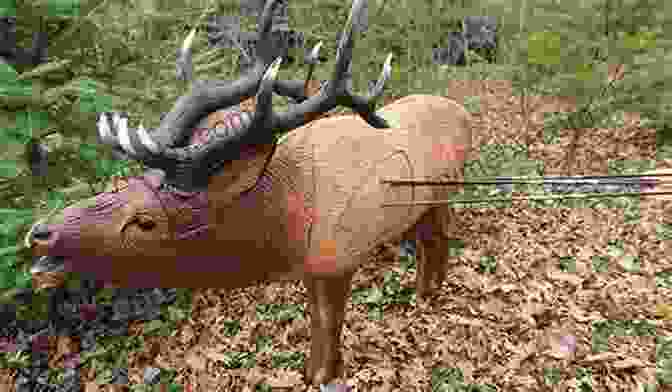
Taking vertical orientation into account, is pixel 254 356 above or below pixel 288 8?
below

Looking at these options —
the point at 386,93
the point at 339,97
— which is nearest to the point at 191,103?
the point at 339,97

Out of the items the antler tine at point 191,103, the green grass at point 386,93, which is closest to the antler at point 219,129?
the antler tine at point 191,103

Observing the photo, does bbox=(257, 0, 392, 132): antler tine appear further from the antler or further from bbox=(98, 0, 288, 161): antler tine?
bbox=(98, 0, 288, 161): antler tine

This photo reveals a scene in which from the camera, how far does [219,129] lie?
175cm

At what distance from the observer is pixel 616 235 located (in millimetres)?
4887

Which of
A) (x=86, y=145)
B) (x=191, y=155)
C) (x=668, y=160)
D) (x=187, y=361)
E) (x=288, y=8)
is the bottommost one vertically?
(x=187, y=361)

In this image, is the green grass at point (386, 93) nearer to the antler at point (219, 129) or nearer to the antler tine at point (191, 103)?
the antler tine at point (191, 103)

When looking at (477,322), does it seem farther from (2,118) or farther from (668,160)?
(668,160)

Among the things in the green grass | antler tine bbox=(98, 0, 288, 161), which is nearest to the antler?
antler tine bbox=(98, 0, 288, 161)

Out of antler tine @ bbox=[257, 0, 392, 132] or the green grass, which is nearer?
antler tine @ bbox=[257, 0, 392, 132]

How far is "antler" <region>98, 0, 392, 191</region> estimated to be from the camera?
5.30 ft

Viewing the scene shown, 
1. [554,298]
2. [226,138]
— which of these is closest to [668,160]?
[554,298]

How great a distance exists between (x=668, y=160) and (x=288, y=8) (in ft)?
22.2

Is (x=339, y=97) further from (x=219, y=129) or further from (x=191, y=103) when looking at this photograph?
(x=191, y=103)
